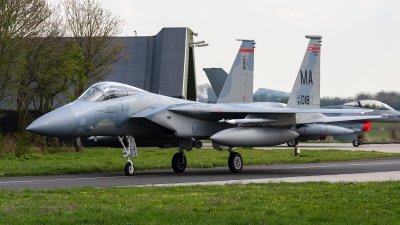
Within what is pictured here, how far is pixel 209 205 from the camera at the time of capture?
10.5 meters

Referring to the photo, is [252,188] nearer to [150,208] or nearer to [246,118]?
[150,208]

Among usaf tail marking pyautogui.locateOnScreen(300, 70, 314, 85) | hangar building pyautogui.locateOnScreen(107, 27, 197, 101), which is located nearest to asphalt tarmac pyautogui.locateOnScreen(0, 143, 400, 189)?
usaf tail marking pyautogui.locateOnScreen(300, 70, 314, 85)

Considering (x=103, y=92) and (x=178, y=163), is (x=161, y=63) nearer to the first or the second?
(x=178, y=163)

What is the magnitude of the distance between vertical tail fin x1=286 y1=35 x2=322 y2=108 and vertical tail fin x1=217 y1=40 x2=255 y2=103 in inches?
69.1

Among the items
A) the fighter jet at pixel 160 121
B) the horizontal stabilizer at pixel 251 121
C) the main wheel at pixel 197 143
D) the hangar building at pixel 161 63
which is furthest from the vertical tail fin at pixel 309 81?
the hangar building at pixel 161 63

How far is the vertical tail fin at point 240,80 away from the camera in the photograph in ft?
77.5

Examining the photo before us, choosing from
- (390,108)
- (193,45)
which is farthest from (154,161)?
(390,108)

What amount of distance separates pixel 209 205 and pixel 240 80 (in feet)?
44.3

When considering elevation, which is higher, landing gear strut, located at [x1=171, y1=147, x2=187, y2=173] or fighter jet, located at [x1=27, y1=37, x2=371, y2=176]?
fighter jet, located at [x1=27, y1=37, x2=371, y2=176]

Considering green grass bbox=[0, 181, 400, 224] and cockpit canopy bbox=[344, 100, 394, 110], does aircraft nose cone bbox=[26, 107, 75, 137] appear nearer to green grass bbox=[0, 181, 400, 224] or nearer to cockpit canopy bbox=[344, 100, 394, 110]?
green grass bbox=[0, 181, 400, 224]

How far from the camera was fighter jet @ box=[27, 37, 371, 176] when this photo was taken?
17203 millimetres

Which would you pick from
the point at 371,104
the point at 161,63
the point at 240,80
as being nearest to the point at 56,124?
the point at 240,80

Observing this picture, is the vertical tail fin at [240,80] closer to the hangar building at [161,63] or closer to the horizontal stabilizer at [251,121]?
the horizontal stabilizer at [251,121]

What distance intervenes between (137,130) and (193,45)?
75.4ft
